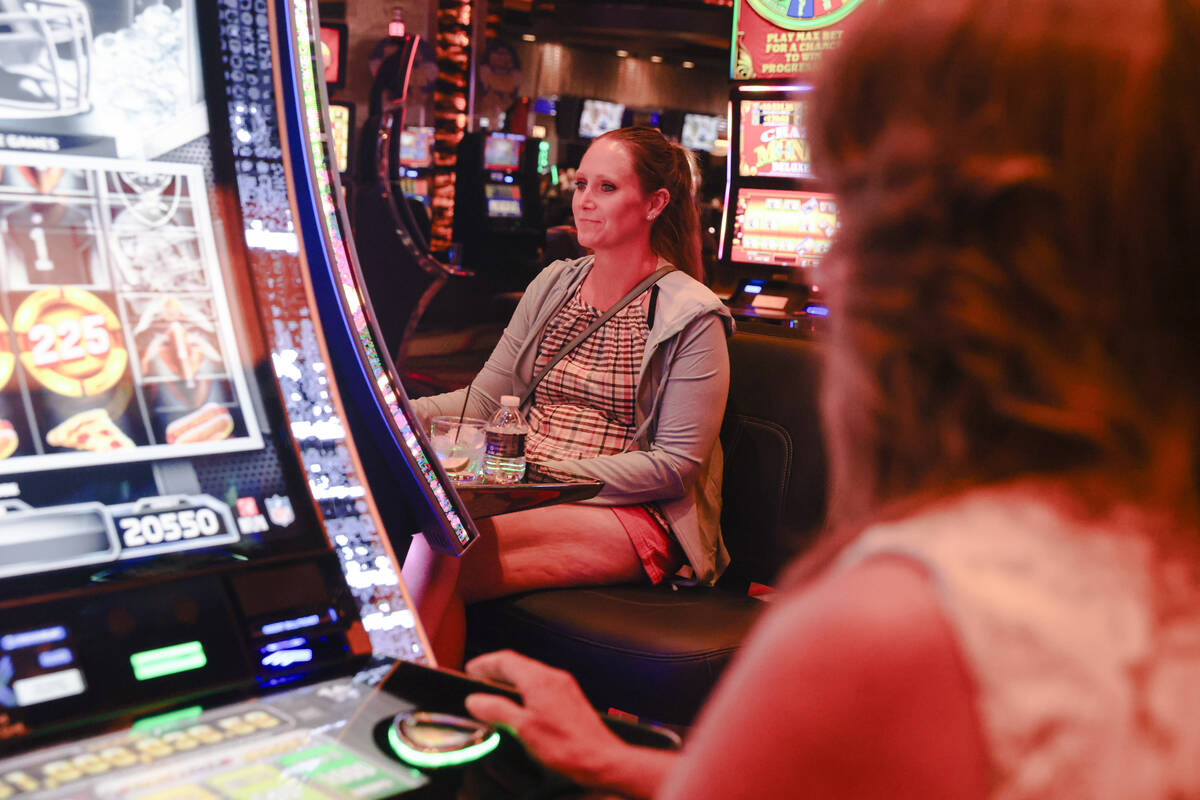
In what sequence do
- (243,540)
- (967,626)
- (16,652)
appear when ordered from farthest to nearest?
1. (243,540)
2. (16,652)
3. (967,626)

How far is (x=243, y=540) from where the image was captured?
2.84ft

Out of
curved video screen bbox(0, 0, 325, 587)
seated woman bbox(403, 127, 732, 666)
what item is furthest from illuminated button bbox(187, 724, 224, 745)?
seated woman bbox(403, 127, 732, 666)

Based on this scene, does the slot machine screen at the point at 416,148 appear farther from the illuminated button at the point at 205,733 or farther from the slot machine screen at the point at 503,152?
the illuminated button at the point at 205,733

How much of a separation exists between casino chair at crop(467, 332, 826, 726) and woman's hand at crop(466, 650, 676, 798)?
2.75 feet

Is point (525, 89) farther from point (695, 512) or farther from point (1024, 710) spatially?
point (1024, 710)

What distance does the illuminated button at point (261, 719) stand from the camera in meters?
0.75

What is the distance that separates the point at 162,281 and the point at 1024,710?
2.46 feet

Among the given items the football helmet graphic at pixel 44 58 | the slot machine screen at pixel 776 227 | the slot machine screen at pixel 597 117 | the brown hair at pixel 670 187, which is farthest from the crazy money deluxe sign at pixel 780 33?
the slot machine screen at pixel 597 117

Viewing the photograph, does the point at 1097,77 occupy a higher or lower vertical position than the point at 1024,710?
higher

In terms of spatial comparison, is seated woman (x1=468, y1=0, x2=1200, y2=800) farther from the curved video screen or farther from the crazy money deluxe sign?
the crazy money deluxe sign

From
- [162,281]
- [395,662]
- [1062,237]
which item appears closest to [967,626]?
[1062,237]

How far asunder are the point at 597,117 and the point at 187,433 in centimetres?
1191

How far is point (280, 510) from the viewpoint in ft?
2.94

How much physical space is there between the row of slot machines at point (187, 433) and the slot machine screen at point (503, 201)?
23.4 feet
